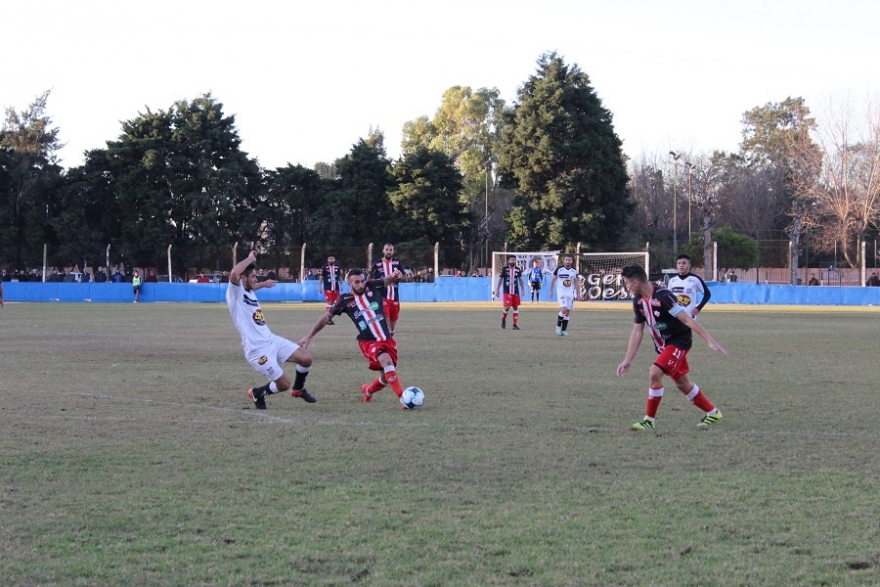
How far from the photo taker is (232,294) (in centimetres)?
1069

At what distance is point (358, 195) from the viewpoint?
65.4m

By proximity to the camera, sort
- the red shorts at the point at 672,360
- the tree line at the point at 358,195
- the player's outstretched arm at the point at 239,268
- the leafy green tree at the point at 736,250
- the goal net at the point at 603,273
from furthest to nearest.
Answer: the tree line at the point at 358,195, the leafy green tree at the point at 736,250, the goal net at the point at 603,273, the player's outstretched arm at the point at 239,268, the red shorts at the point at 672,360

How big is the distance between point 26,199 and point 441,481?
217 feet

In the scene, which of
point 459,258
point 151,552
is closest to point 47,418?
point 151,552

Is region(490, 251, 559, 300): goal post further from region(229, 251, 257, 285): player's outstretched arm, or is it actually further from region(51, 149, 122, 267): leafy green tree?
region(229, 251, 257, 285): player's outstretched arm

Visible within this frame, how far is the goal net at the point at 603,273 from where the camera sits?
4803 cm

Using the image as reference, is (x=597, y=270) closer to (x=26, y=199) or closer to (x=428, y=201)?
(x=428, y=201)

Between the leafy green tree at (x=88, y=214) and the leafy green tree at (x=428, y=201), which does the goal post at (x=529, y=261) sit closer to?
the leafy green tree at (x=428, y=201)

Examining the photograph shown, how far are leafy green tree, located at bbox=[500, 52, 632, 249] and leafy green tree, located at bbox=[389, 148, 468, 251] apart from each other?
4.07 meters

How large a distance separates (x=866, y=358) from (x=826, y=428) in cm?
809

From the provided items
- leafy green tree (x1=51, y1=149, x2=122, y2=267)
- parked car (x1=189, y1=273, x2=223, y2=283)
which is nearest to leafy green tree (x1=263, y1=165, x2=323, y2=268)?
parked car (x1=189, y1=273, x2=223, y2=283)

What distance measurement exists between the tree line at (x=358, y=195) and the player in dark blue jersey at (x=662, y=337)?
152 ft

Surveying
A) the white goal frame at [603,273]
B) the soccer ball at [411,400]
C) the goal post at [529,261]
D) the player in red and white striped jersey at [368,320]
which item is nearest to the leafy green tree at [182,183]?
the goal post at [529,261]

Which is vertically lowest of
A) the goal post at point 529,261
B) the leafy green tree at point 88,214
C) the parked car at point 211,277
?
the parked car at point 211,277
